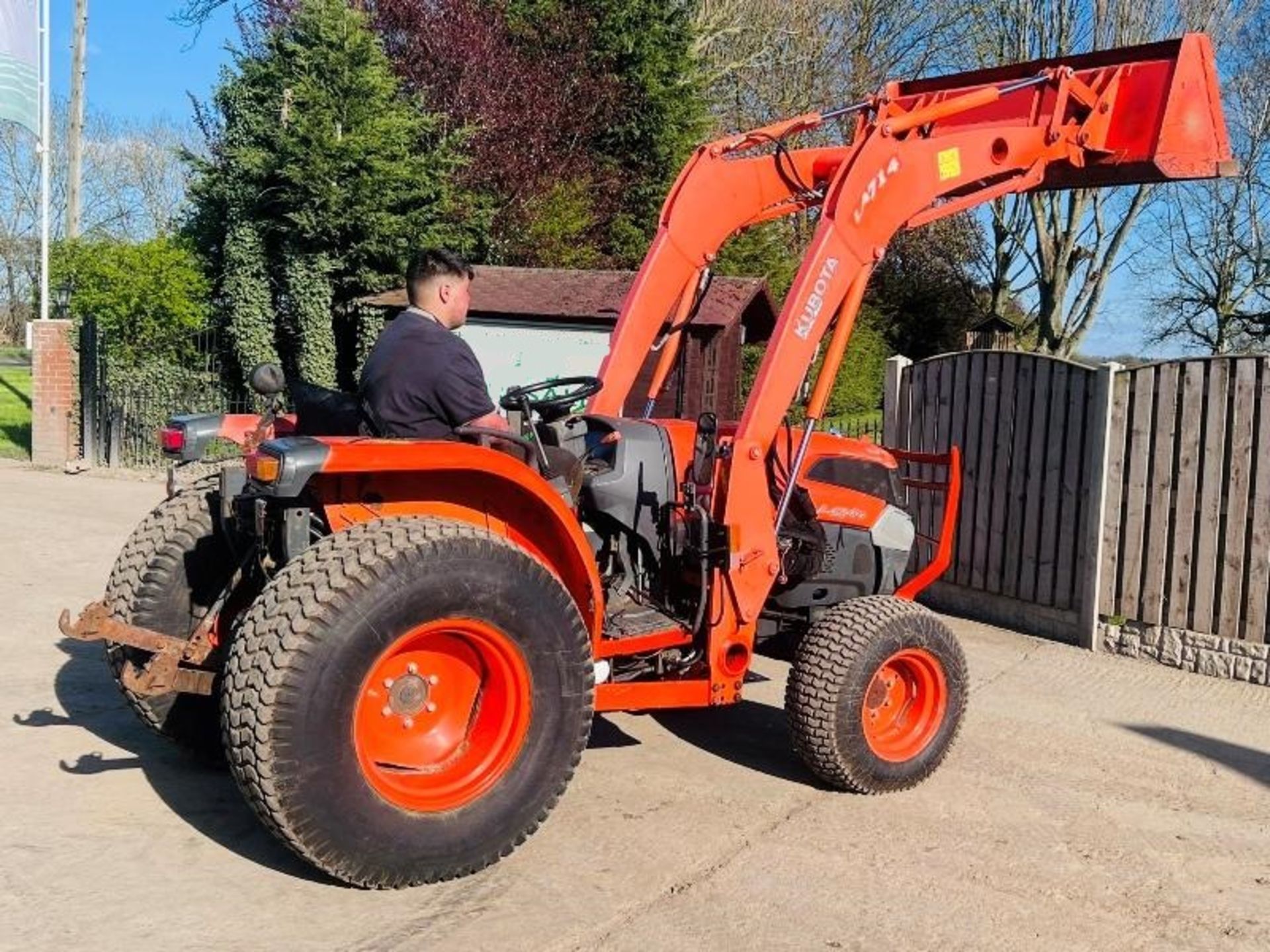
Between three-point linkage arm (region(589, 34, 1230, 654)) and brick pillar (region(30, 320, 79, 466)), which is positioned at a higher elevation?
three-point linkage arm (region(589, 34, 1230, 654))

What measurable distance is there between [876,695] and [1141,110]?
3.00 meters

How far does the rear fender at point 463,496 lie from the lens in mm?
3844

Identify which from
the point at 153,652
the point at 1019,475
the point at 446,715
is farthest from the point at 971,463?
the point at 153,652

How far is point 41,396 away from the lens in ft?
51.1

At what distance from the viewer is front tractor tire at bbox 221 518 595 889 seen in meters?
3.54

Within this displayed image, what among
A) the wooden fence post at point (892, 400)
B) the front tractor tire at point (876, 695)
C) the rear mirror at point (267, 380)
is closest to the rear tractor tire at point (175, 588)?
the rear mirror at point (267, 380)

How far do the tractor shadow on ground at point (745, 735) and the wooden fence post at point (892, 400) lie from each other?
3739 millimetres

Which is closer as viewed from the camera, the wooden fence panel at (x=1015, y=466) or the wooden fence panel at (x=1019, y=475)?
the wooden fence panel at (x=1015, y=466)

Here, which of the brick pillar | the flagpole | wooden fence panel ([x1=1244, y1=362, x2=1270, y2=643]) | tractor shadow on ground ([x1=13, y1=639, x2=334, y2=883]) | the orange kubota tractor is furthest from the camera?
the flagpole

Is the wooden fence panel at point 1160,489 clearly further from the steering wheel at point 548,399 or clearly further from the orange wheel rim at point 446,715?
the orange wheel rim at point 446,715

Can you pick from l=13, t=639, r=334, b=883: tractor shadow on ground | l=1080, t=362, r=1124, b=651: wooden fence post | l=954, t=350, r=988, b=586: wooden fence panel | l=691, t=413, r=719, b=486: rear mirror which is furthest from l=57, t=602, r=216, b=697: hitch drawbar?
l=954, t=350, r=988, b=586: wooden fence panel

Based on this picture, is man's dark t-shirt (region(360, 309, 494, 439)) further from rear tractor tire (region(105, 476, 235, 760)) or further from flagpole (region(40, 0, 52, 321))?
flagpole (region(40, 0, 52, 321))

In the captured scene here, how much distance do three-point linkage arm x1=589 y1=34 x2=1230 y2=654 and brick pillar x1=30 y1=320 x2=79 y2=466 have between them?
1209 centimetres

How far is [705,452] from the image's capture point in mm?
4902
